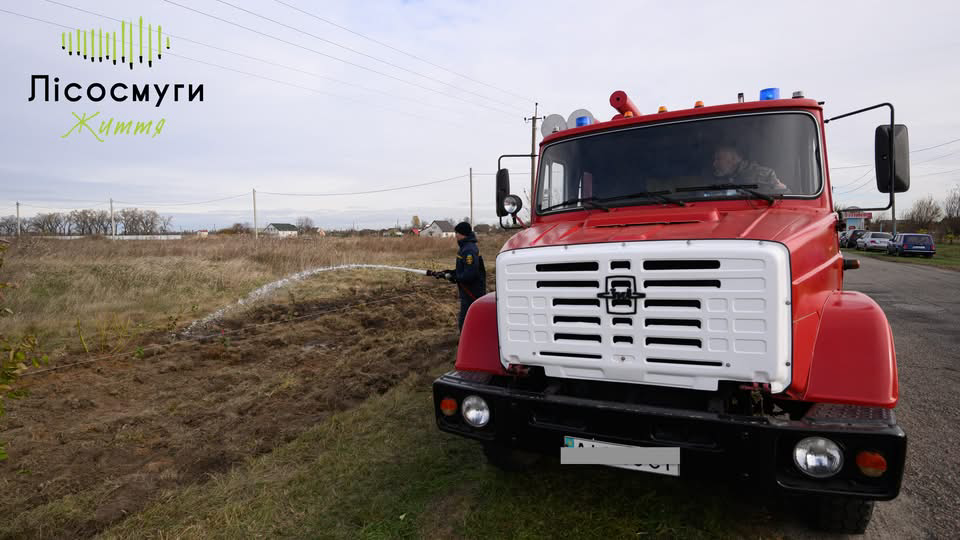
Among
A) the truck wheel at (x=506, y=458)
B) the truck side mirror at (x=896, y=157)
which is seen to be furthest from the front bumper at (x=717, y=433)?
the truck side mirror at (x=896, y=157)

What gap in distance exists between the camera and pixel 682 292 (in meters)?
2.40

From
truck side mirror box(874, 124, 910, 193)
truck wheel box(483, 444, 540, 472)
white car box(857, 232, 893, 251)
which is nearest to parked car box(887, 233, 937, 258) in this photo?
white car box(857, 232, 893, 251)

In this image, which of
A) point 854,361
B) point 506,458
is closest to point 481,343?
point 506,458

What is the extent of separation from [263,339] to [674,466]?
7.38 m

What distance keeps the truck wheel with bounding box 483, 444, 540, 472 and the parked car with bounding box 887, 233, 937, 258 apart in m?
35.1

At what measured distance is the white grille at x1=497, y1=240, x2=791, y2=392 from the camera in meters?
2.29

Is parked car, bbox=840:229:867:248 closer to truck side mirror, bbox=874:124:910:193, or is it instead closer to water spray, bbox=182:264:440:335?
water spray, bbox=182:264:440:335

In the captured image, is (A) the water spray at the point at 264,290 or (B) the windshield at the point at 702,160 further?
(A) the water spray at the point at 264,290

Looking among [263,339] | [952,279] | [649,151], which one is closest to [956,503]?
[649,151]

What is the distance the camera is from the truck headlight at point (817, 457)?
2.18m

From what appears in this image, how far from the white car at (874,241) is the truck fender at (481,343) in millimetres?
40752

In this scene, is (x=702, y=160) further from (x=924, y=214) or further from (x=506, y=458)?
(x=924, y=214)

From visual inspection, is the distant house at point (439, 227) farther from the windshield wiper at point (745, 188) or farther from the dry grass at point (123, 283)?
the windshield wiper at point (745, 188)

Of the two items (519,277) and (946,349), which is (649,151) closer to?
(519,277)
